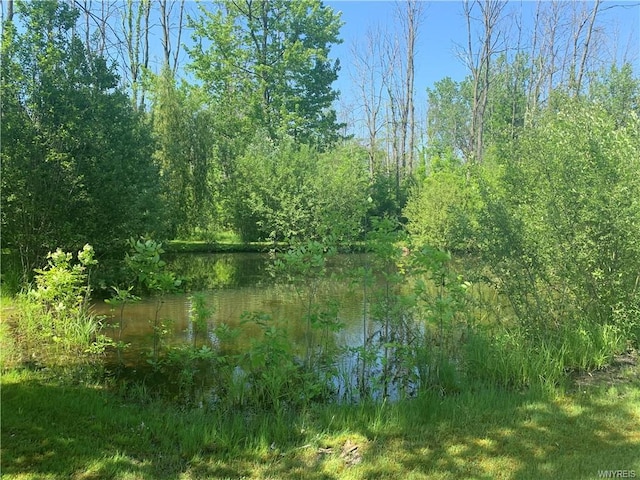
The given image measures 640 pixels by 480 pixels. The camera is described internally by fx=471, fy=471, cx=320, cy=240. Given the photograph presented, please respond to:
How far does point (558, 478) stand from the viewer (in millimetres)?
2961

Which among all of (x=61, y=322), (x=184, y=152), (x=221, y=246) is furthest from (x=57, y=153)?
(x=221, y=246)

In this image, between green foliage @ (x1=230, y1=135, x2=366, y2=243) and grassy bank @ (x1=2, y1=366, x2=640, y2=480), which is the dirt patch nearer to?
grassy bank @ (x1=2, y1=366, x2=640, y2=480)

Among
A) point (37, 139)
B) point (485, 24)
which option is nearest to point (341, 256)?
point (37, 139)

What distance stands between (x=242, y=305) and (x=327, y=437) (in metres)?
6.74

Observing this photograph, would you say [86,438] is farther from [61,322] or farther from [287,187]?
[287,187]

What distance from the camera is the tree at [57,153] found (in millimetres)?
9016

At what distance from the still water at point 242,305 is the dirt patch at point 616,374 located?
8.72ft

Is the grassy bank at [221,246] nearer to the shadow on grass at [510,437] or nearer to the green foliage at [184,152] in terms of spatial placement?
the green foliage at [184,152]

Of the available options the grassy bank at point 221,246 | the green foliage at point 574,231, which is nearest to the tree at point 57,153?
the green foliage at point 574,231

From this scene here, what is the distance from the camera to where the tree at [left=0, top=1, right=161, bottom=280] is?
29.6 ft

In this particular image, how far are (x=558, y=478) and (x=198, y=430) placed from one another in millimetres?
2550

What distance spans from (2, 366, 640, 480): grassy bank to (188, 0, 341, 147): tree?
2920 cm

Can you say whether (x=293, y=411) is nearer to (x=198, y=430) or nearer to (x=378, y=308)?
(x=198, y=430)

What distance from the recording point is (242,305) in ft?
33.4
